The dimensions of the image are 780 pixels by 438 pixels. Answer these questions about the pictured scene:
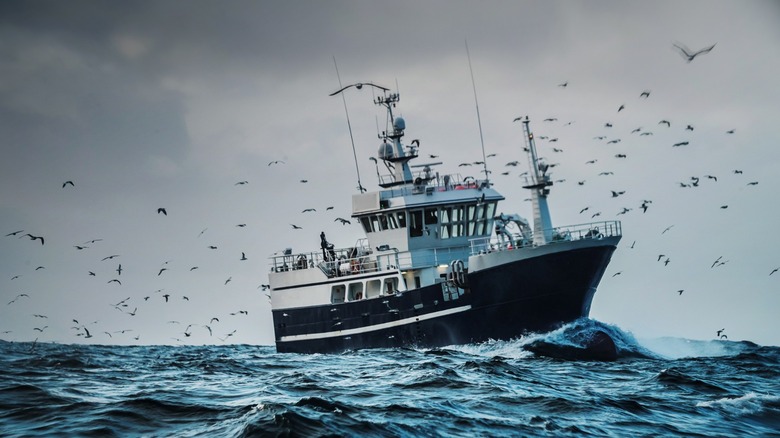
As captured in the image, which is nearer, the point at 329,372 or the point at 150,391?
the point at 150,391

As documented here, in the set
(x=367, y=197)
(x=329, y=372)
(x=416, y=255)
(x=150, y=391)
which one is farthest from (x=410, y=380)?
(x=367, y=197)

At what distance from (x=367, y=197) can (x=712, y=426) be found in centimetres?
2797

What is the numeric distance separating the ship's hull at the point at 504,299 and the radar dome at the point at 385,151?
9.91 metres

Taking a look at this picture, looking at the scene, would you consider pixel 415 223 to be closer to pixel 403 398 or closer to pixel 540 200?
pixel 540 200

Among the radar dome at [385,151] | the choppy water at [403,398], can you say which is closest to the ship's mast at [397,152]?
the radar dome at [385,151]

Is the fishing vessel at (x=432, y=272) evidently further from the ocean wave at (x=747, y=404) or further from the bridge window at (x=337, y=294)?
the ocean wave at (x=747, y=404)

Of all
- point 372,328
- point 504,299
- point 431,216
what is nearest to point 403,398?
point 504,299

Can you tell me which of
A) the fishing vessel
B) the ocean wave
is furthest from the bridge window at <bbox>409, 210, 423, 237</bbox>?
the ocean wave

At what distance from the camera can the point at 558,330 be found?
37.8 m

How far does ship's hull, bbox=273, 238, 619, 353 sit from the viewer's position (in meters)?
37.6

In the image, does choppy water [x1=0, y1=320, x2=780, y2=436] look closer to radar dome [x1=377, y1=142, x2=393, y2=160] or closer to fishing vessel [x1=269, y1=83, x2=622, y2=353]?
fishing vessel [x1=269, y1=83, x2=622, y2=353]

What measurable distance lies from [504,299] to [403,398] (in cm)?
1585

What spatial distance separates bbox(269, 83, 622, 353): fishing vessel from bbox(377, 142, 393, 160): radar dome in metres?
0.05

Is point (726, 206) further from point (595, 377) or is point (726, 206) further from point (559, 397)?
point (559, 397)
